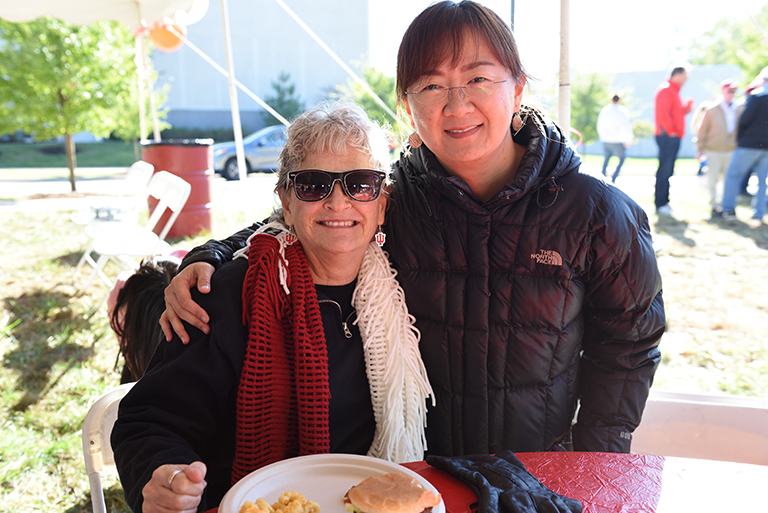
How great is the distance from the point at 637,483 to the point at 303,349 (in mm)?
→ 914

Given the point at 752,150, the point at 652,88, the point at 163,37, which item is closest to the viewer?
the point at 163,37

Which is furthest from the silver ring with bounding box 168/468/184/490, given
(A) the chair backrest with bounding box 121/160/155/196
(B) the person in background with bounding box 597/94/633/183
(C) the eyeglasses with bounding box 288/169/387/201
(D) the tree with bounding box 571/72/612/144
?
(D) the tree with bounding box 571/72/612/144

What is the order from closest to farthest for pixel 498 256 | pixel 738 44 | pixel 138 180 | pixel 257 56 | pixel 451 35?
pixel 451 35
pixel 498 256
pixel 138 180
pixel 738 44
pixel 257 56

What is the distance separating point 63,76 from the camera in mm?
11695

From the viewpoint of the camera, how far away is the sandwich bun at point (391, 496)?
1075mm

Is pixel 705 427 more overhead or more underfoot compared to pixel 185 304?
more underfoot

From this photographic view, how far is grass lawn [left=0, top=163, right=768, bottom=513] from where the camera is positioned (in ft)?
10.1

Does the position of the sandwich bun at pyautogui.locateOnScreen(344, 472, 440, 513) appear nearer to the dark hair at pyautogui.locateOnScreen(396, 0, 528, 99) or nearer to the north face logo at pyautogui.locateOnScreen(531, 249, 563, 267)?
the north face logo at pyautogui.locateOnScreen(531, 249, 563, 267)

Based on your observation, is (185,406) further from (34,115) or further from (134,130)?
(134,130)

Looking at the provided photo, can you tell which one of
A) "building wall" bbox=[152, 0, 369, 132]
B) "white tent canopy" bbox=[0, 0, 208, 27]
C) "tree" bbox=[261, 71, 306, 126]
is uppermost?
"building wall" bbox=[152, 0, 369, 132]

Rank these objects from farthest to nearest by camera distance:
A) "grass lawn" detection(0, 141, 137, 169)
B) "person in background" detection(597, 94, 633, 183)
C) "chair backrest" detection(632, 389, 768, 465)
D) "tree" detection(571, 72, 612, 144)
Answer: "tree" detection(571, 72, 612, 144) < "grass lawn" detection(0, 141, 137, 169) < "person in background" detection(597, 94, 633, 183) < "chair backrest" detection(632, 389, 768, 465)

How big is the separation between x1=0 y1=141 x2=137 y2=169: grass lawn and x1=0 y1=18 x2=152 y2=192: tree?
1000 cm

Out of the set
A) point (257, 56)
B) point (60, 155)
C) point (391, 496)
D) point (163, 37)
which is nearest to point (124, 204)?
point (163, 37)

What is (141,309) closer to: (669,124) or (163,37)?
(163,37)
